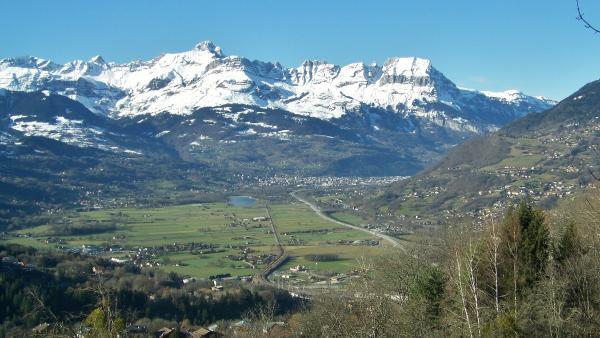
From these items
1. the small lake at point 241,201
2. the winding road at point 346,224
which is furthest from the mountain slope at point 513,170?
the small lake at point 241,201

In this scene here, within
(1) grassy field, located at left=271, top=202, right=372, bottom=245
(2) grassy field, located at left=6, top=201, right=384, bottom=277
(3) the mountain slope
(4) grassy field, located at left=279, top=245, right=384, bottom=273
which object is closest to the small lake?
(2) grassy field, located at left=6, top=201, right=384, bottom=277

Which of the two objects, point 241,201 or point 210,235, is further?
Answer: point 241,201

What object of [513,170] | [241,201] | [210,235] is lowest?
[210,235]

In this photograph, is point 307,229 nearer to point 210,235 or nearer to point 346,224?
point 346,224

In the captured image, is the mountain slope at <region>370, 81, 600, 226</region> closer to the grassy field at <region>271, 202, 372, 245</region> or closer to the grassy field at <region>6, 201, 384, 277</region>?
the grassy field at <region>271, 202, 372, 245</region>

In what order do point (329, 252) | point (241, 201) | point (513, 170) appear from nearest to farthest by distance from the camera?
point (329, 252) < point (513, 170) < point (241, 201)

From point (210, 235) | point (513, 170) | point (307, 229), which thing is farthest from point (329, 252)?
point (513, 170)
